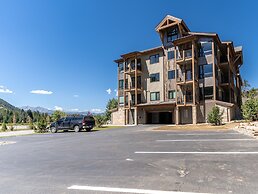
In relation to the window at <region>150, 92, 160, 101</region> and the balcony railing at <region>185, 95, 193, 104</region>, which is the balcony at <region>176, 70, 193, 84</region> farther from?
the window at <region>150, 92, 160, 101</region>

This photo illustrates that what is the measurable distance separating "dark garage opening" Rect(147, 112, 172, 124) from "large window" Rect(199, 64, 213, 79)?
29.8 ft

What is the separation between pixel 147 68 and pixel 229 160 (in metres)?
33.2

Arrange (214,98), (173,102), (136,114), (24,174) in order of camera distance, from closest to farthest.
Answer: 1. (24,174)
2. (214,98)
3. (173,102)
4. (136,114)

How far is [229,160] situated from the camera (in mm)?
6645

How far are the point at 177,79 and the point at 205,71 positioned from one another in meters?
4.47

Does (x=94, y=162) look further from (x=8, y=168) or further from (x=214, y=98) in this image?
(x=214, y=98)

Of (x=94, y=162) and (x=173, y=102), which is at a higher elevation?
(x=173, y=102)

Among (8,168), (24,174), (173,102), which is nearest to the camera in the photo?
(24,174)

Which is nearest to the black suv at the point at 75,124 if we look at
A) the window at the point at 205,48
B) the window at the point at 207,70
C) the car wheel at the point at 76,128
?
the car wheel at the point at 76,128

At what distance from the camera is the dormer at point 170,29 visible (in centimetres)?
3500

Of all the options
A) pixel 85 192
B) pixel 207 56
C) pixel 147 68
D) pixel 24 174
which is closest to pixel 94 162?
pixel 24 174

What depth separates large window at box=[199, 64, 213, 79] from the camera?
31.5m

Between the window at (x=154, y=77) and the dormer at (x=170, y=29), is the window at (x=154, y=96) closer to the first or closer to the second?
the window at (x=154, y=77)

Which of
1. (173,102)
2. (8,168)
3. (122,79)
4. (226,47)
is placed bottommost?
(8,168)
